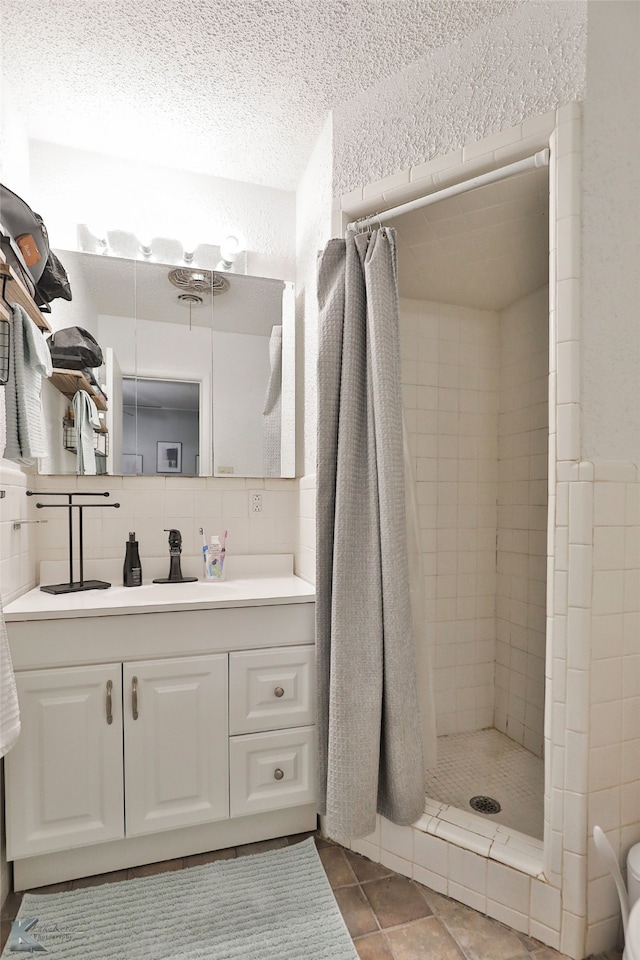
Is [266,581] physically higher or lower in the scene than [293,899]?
higher

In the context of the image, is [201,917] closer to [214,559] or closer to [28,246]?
[214,559]

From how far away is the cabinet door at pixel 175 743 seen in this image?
5.20 feet

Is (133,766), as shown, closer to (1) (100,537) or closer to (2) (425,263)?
(1) (100,537)

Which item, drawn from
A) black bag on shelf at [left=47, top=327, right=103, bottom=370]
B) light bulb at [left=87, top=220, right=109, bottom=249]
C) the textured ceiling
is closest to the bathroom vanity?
black bag on shelf at [left=47, top=327, right=103, bottom=370]

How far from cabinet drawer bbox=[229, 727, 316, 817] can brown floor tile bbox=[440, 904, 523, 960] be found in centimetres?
52

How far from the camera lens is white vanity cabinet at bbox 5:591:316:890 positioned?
1.51 metres

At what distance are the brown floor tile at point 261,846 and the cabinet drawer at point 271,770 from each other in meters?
0.15

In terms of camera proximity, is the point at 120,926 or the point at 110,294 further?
the point at 110,294

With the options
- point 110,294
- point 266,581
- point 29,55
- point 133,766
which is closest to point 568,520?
point 266,581

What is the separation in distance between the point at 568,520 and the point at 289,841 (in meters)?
1.40

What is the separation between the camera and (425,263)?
2.08 metres

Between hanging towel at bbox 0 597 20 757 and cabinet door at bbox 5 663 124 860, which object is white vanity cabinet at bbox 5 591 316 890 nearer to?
cabinet door at bbox 5 663 124 860

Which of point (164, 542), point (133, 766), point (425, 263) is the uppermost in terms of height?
point (425, 263)

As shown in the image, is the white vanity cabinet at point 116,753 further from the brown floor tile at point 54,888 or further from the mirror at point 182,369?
the mirror at point 182,369
